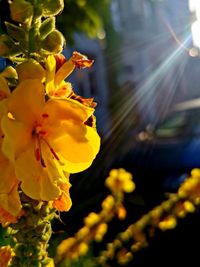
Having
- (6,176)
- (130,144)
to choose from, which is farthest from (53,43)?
(130,144)

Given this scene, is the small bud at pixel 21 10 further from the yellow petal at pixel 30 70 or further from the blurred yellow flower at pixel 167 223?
the blurred yellow flower at pixel 167 223

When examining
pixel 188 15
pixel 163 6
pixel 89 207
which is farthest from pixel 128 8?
pixel 89 207

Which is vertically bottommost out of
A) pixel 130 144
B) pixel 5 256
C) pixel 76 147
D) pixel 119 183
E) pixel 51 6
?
pixel 130 144

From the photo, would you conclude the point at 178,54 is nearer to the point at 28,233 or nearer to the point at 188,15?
the point at 188,15

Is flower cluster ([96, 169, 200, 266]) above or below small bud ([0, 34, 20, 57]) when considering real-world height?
below

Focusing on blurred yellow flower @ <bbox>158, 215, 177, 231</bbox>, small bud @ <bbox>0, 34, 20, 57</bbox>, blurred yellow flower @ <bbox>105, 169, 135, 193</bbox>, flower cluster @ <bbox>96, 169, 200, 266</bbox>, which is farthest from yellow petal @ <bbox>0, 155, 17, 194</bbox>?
blurred yellow flower @ <bbox>105, 169, 135, 193</bbox>

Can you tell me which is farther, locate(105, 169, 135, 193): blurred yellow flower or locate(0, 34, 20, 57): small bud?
locate(105, 169, 135, 193): blurred yellow flower

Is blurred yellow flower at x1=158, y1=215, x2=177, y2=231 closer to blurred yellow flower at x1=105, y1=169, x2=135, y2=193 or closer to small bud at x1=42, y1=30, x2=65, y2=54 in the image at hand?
blurred yellow flower at x1=105, y1=169, x2=135, y2=193

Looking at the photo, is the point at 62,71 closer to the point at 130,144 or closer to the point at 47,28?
the point at 47,28
